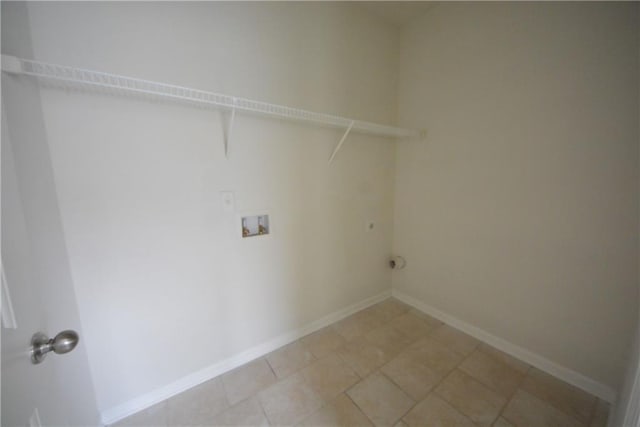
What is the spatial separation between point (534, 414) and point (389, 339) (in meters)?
0.91

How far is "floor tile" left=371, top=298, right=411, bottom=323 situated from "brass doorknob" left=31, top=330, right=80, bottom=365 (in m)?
2.15

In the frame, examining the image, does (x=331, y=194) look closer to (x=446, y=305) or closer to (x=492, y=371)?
(x=446, y=305)

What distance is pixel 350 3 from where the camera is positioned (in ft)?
6.29

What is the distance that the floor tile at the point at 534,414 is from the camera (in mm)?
1328

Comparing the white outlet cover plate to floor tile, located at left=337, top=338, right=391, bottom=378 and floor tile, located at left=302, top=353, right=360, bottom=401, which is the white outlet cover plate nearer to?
floor tile, located at left=302, top=353, right=360, bottom=401

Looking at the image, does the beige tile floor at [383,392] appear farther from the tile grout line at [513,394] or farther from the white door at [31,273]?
the white door at [31,273]

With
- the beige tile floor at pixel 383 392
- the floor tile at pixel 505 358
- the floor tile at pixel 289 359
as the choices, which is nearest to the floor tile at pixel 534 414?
the beige tile floor at pixel 383 392

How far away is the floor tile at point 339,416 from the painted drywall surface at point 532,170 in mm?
1286

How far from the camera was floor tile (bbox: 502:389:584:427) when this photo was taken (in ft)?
4.36

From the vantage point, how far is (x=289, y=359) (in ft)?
5.89

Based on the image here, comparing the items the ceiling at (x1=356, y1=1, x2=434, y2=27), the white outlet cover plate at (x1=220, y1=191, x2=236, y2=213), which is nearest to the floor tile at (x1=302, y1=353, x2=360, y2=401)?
the white outlet cover plate at (x1=220, y1=191, x2=236, y2=213)

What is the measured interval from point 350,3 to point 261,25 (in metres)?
0.87

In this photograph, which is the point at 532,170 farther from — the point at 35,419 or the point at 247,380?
the point at 35,419

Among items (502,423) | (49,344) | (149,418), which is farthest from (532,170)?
(149,418)
